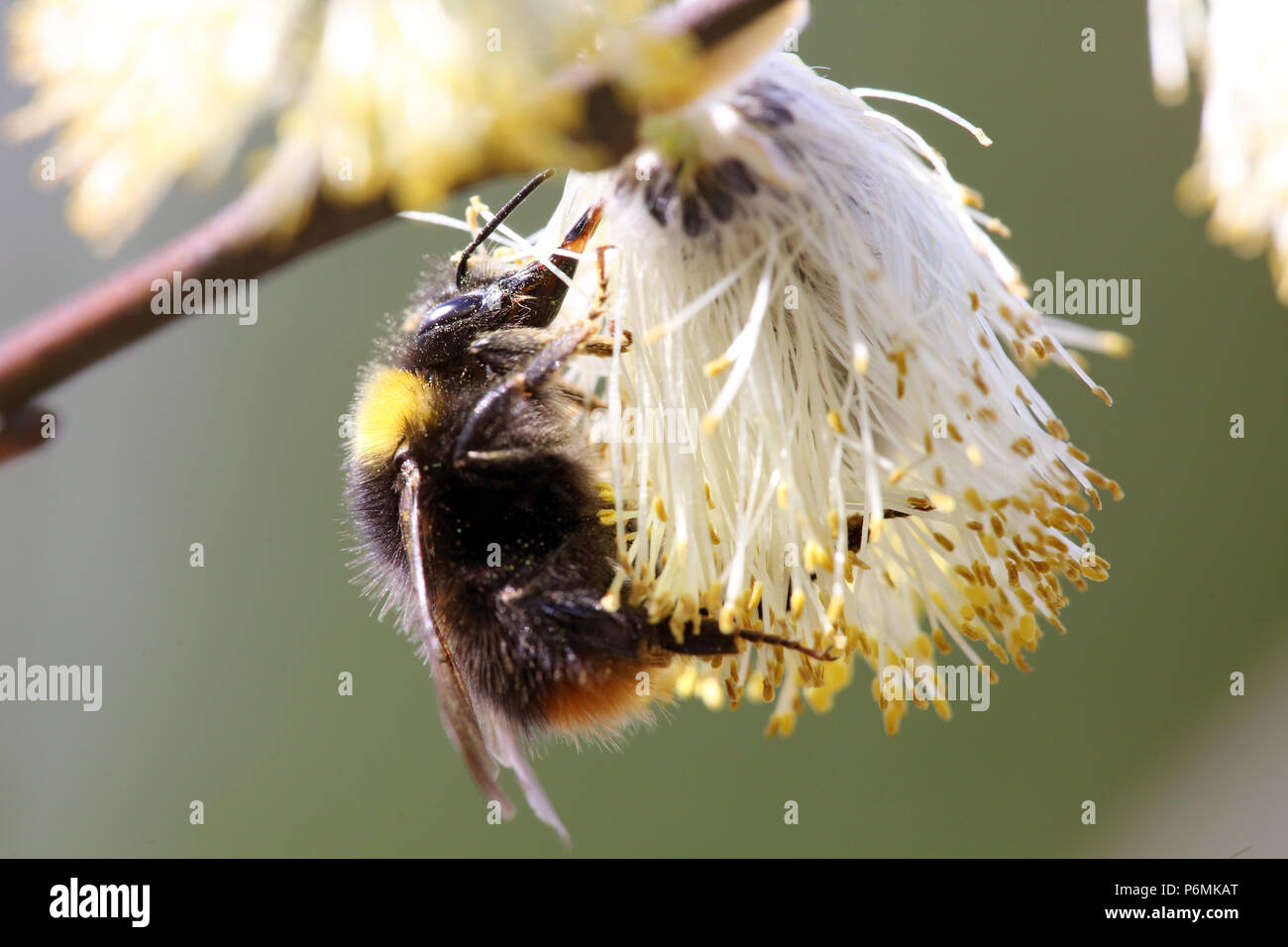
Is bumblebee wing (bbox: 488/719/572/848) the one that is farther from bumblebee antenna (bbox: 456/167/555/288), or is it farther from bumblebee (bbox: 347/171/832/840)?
bumblebee antenna (bbox: 456/167/555/288)

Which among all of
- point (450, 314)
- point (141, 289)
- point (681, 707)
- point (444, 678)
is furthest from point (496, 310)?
point (681, 707)

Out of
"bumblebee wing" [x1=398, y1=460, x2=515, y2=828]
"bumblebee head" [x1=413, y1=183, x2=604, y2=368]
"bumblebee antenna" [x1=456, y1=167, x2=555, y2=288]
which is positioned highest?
"bumblebee antenna" [x1=456, y1=167, x2=555, y2=288]

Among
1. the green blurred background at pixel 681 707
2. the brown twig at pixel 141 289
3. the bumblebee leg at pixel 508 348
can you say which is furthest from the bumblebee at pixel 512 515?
the green blurred background at pixel 681 707

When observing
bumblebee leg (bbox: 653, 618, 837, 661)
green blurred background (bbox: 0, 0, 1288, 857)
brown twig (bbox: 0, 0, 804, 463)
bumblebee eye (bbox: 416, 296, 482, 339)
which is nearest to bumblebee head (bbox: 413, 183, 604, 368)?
bumblebee eye (bbox: 416, 296, 482, 339)

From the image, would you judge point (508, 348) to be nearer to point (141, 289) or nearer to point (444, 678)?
point (444, 678)

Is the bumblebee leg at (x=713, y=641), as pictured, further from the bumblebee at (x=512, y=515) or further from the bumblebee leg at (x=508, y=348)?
the bumblebee leg at (x=508, y=348)
